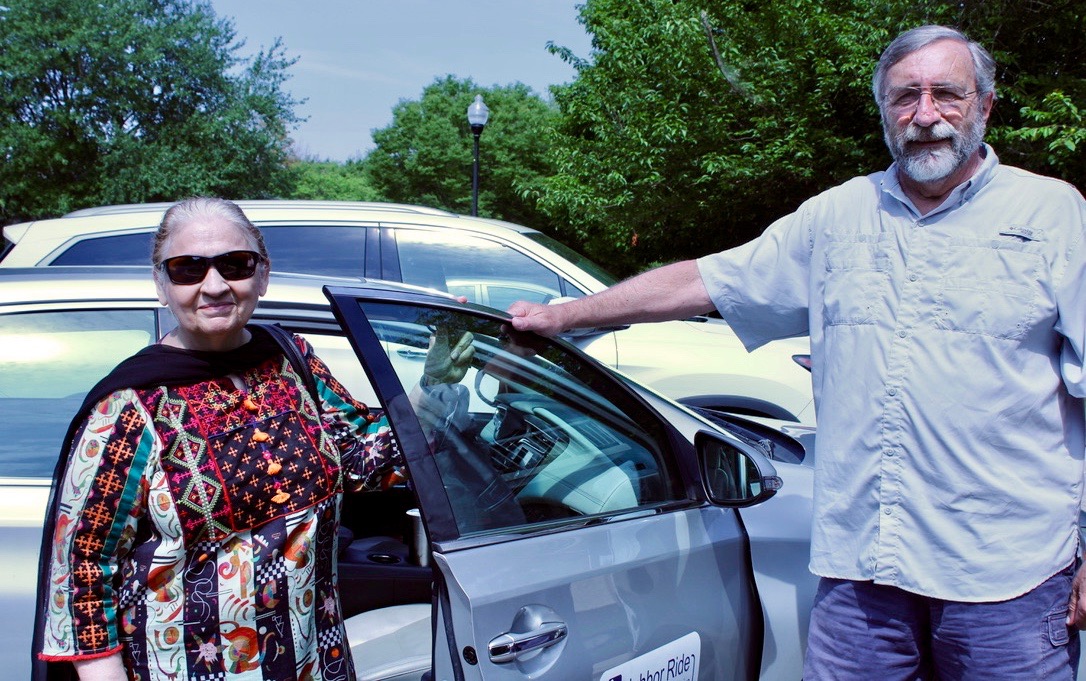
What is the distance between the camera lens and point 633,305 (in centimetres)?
225

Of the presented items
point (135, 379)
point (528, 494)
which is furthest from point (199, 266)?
point (528, 494)

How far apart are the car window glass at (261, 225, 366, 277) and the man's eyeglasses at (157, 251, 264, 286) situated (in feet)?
11.6

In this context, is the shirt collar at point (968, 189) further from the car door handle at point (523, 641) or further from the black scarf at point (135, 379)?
the black scarf at point (135, 379)

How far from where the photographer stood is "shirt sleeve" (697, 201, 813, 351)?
6.75 feet

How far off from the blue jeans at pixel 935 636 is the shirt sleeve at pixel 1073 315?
1.33 ft

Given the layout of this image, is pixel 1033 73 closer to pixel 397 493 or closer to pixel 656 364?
pixel 656 364

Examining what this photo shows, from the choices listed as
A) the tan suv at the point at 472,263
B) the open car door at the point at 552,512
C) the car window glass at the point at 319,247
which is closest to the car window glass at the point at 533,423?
the open car door at the point at 552,512

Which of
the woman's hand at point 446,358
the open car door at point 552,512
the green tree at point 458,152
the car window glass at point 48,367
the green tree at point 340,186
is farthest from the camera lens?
the green tree at point 340,186

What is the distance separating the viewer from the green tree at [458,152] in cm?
2511

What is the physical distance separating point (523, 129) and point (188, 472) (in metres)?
25.1

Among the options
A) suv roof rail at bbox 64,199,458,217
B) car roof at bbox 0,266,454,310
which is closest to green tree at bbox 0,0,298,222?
suv roof rail at bbox 64,199,458,217

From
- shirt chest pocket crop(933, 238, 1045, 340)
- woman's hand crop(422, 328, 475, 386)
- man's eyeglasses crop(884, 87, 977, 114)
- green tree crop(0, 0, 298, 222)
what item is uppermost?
green tree crop(0, 0, 298, 222)

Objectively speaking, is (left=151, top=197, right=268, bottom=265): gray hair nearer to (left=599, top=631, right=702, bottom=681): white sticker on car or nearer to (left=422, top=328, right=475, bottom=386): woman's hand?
(left=422, top=328, right=475, bottom=386): woman's hand

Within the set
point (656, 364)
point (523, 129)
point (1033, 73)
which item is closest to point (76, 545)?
point (656, 364)
